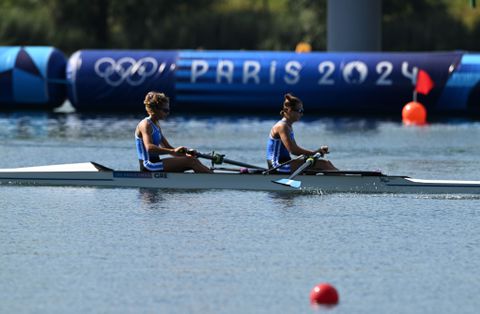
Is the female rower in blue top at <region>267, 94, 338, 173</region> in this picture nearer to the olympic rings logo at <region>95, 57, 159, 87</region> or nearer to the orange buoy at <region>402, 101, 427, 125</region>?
the orange buoy at <region>402, 101, 427, 125</region>

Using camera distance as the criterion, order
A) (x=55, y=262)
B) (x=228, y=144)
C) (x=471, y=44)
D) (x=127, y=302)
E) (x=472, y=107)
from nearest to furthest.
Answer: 1. (x=127, y=302)
2. (x=55, y=262)
3. (x=228, y=144)
4. (x=472, y=107)
5. (x=471, y=44)

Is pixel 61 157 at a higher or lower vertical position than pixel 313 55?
lower

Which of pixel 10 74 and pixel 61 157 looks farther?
pixel 10 74

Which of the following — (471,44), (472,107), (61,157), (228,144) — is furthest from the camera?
(471,44)

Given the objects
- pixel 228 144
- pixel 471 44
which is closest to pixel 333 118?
pixel 228 144

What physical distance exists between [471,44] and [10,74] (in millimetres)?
27459

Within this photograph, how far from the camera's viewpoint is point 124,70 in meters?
31.1

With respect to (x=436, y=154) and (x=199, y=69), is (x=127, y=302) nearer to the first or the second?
(x=436, y=154)

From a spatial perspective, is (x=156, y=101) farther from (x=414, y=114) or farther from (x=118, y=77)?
(x=118, y=77)

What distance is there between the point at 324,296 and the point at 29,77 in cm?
2184

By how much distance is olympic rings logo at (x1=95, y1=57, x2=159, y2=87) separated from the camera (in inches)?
1220

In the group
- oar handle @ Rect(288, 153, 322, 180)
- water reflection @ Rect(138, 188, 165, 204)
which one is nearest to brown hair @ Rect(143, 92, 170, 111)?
water reflection @ Rect(138, 188, 165, 204)

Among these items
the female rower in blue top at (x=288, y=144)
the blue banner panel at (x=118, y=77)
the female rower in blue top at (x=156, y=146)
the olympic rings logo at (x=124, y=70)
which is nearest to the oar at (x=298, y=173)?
the female rower in blue top at (x=288, y=144)

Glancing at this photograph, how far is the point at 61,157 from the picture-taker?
72.5 ft
